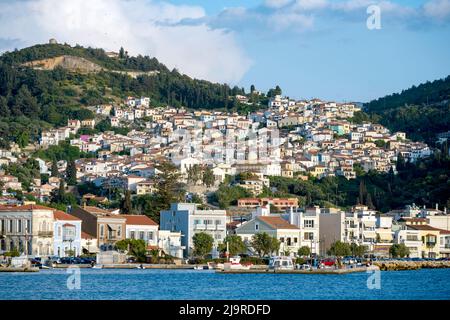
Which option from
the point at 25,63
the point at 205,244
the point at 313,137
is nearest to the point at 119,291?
the point at 205,244

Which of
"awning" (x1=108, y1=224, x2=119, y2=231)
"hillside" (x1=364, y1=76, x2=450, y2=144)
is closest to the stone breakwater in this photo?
"awning" (x1=108, y1=224, x2=119, y2=231)

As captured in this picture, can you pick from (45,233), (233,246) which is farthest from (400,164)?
(45,233)

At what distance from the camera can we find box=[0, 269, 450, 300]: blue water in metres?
36.1

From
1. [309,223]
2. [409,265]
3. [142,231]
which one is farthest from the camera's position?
[309,223]

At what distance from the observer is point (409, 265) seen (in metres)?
63.1

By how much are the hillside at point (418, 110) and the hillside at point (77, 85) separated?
19.7m

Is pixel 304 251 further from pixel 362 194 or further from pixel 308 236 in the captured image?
pixel 362 194

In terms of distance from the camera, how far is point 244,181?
307 feet

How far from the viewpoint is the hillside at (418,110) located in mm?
130500

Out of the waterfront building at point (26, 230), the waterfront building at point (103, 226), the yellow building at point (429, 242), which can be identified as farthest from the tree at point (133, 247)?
the yellow building at point (429, 242)

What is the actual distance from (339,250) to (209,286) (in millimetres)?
24387

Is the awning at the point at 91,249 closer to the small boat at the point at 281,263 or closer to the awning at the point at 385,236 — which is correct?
the small boat at the point at 281,263

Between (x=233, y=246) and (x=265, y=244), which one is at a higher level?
(x=265, y=244)
